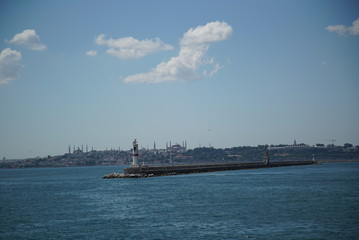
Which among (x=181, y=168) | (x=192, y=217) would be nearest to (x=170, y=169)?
(x=181, y=168)

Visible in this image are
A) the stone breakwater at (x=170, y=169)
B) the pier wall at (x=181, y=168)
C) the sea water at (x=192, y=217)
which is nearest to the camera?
the sea water at (x=192, y=217)

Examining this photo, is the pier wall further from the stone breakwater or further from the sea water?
the sea water

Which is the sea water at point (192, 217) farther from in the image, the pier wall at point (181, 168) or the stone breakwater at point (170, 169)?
the pier wall at point (181, 168)

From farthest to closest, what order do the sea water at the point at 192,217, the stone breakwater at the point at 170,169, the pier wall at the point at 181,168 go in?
the pier wall at the point at 181,168, the stone breakwater at the point at 170,169, the sea water at the point at 192,217

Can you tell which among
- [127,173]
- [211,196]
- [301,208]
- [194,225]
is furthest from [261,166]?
[194,225]

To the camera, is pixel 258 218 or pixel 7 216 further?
pixel 7 216

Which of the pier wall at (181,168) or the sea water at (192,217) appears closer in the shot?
the sea water at (192,217)

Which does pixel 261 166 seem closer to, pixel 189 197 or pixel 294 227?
pixel 189 197

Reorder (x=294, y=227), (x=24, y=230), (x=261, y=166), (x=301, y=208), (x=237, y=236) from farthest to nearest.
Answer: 1. (x=261, y=166)
2. (x=301, y=208)
3. (x=24, y=230)
4. (x=294, y=227)
5. (x=237, y=236)

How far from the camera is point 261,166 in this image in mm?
154625

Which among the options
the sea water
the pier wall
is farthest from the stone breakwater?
the sea water

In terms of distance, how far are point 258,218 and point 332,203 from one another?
12.5m

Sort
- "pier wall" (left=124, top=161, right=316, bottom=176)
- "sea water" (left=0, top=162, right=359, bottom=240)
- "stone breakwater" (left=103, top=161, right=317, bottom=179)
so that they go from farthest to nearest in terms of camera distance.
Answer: "pier wall" (left=124, top=161, right=316, bottom=176) → "stone breakwater" (left=103, top=161, right=317, bottom=179) → "sea water" (left=0, top=162, right=359, bottom=240)

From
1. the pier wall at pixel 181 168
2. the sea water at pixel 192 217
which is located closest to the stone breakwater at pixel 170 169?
the pier wall at pixel 181 168
